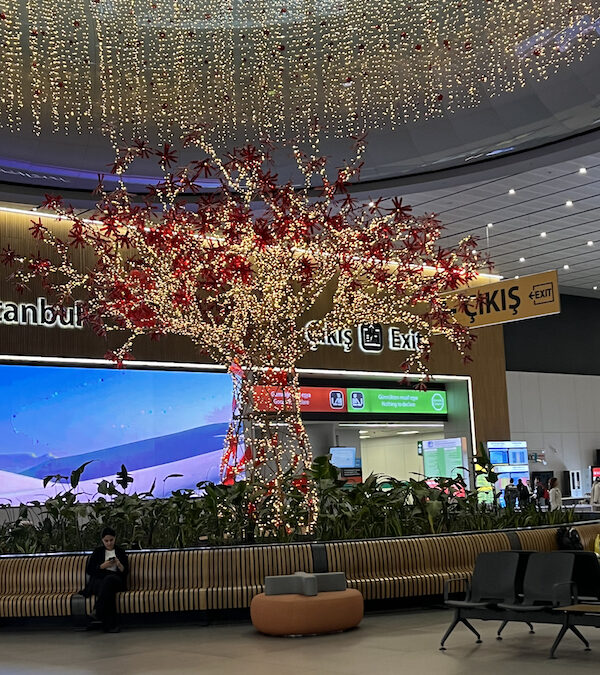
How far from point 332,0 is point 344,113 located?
161cm

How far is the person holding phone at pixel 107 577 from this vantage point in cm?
821

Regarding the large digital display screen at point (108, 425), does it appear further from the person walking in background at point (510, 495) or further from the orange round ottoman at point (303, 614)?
the orange round ottoman at point (303, 614)

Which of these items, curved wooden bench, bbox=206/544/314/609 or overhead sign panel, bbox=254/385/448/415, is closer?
curved wooden bench, bbox=206/544/314/609

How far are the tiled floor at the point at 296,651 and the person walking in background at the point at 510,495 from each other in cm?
330

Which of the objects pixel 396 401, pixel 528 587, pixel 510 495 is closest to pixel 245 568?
pixel 528 587

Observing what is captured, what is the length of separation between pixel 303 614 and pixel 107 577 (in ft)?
6.24

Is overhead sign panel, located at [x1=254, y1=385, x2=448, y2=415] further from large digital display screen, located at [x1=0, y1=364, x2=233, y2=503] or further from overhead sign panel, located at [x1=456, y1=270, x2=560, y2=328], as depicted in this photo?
overhead sign panel, located at [x1=456, y1=270, x2=560, y2=328]

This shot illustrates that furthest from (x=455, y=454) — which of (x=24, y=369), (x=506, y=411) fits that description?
(x=24, y=369)

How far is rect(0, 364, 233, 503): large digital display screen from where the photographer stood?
14.3 m

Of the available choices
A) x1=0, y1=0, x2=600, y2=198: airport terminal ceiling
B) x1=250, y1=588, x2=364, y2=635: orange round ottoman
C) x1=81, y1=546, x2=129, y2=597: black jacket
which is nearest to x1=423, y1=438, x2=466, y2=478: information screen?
x1=0, y1=0, x2=600, y2=198: airport terminal ceiling

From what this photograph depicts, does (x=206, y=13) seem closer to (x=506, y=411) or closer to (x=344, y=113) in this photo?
(x=344, y=113)

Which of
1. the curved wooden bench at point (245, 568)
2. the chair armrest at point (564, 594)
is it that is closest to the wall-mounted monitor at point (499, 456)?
the curved wooden bench at point (245, 568)

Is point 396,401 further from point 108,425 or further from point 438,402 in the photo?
point 108,425

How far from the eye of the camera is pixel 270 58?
1066 cm
